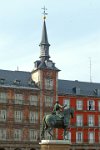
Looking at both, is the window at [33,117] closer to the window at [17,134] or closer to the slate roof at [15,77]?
the window at [17,134]

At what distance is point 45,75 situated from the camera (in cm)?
8694

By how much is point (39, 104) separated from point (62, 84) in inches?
371

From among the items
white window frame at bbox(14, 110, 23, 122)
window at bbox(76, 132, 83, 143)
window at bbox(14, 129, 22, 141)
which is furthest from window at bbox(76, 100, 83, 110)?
window at bbox(14, 129, 22, 141)

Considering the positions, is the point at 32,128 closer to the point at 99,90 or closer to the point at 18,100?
the point at 18,100

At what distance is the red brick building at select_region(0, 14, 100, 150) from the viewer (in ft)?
272

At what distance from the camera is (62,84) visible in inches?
3669

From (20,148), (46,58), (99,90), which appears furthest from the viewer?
(99,90)

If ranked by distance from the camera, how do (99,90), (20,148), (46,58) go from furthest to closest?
(99,90) → (46,58) → (20,148)

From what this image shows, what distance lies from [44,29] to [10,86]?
14.7 metres

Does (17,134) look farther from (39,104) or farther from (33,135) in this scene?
(39,104)

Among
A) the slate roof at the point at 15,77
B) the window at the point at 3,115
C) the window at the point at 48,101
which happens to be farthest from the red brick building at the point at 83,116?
the window at the point at 3,115

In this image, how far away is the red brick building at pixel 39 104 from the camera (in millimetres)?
82875

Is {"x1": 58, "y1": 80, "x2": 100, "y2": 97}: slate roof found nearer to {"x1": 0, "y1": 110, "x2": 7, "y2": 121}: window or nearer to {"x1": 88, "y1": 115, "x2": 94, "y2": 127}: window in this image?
{"x1": 88, "y1": 115, "x2": 94, "y2": 127}: window

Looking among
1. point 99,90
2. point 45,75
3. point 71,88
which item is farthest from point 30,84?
point 99,90
